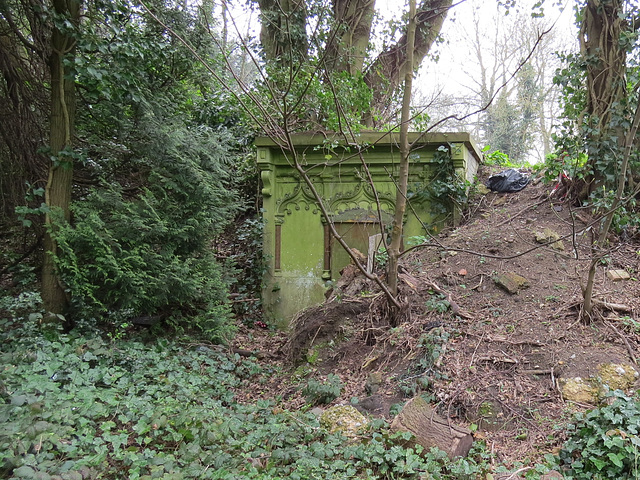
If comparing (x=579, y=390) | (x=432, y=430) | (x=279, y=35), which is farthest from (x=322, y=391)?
(x=279, y=35)

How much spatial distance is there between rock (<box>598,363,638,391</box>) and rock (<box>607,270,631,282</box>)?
1.61 meters

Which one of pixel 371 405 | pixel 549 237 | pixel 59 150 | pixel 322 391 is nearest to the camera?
pixel 371 405

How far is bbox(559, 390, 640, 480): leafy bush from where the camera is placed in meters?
2.41

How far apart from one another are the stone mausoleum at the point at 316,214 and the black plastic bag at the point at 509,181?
405 mm

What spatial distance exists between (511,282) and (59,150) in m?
5.11

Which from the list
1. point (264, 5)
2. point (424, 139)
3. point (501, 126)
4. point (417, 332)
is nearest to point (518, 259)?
point (417, 332)

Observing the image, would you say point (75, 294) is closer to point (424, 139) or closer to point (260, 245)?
point (260, 245)

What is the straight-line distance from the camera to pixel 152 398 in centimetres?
353

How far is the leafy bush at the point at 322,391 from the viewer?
12.8 ft

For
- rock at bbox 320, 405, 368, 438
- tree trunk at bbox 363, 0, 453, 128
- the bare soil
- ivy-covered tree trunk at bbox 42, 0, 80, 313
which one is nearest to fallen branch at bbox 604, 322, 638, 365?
the bare soil

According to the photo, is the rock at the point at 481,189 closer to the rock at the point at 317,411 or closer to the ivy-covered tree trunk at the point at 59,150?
the rock at the point at 317,411

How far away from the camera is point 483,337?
160 inches

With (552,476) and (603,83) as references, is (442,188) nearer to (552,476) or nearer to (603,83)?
(603,83)

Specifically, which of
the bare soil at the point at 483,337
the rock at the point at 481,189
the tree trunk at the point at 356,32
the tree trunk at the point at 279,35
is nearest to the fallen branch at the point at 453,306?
the bare soil at the point at 483,337
